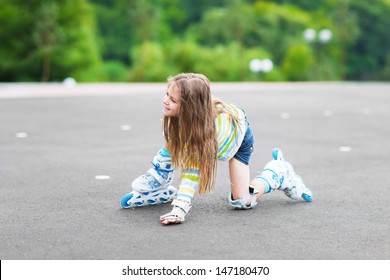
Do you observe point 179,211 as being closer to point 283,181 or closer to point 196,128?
point 196,128

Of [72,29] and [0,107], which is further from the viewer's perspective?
[72,29]

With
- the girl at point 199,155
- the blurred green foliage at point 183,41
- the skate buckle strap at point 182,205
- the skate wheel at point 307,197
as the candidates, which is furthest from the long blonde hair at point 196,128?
the blurred green foliage at point 183,41

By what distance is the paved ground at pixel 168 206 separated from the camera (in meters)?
2.98

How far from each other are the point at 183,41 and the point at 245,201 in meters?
34.1

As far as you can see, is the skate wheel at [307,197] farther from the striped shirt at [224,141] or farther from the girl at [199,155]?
the striped shirt at [224,141]

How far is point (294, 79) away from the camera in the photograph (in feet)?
107

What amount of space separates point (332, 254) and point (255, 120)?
19.6 feet

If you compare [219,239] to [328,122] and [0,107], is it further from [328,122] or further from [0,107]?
[0,107]

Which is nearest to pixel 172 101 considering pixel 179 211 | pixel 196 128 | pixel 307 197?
pixel 196 128

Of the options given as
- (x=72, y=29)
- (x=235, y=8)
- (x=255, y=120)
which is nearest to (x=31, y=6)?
(x=72, y=29)

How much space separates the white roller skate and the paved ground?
0.22ft

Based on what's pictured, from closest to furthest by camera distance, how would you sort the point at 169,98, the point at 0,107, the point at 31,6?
1. the point at 169,98
2. the point at 0,107
3. the point at 31,6

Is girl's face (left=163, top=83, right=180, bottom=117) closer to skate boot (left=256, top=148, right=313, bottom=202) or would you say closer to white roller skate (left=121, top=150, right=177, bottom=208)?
white roller skate (left=121, top=150, right=177, bottom=208)

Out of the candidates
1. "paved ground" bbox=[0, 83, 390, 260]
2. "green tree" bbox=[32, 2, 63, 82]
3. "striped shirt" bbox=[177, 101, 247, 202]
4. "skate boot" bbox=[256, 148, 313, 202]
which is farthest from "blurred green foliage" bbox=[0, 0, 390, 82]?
"striped shirt" bbox=[177, 101, 247, 202]
